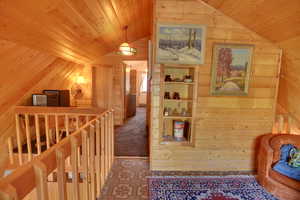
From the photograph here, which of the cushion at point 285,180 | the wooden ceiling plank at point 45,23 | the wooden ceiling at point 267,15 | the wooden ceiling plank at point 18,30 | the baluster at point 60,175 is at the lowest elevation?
the cushion at point 285,180

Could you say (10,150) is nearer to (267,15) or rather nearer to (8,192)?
(8,192)

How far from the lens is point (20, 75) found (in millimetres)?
2242

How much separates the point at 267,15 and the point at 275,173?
75.7 inches

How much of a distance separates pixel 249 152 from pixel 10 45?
11.8 feet

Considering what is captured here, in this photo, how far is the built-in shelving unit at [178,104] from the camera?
2169 mm

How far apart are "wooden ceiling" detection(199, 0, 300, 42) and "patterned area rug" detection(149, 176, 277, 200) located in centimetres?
199

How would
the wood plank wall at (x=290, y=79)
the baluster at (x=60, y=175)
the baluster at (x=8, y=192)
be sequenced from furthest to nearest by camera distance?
the wood plank wall at (x=290, y=79), the baluster at (x=60, y=175), the baluster at (x=8, y=192)

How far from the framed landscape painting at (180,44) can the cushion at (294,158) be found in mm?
1662

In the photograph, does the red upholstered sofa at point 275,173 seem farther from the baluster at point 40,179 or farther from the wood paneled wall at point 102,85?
the wood paneled wall at point 102,85

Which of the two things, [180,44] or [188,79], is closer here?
[180,44]

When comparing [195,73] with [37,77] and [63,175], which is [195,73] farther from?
[37,77]

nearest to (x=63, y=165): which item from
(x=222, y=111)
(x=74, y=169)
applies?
(x=74, y=169)

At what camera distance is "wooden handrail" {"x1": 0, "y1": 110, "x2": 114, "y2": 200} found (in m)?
0.68

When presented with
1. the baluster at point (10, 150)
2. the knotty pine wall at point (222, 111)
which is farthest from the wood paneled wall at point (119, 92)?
the knotty pine wall at point (222, 111)
